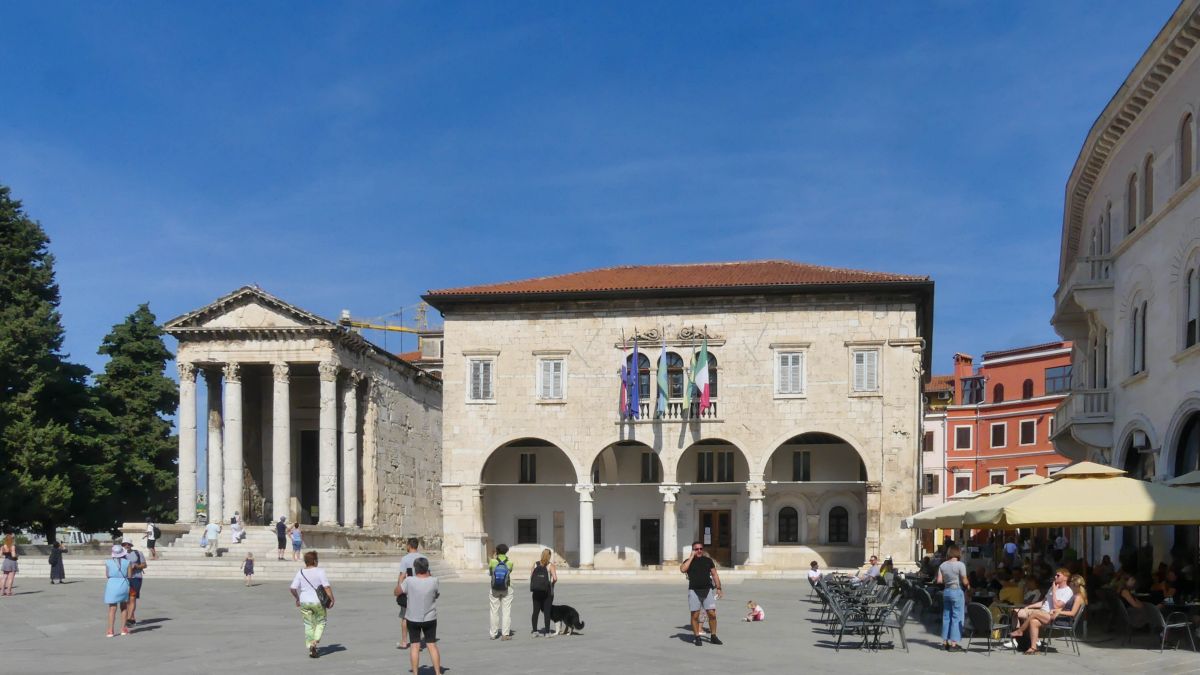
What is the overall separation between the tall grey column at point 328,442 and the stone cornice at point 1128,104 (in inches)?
1011

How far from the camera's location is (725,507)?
41.9m

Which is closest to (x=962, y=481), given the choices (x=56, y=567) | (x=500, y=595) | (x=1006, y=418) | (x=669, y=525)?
(x=1006, y=418)

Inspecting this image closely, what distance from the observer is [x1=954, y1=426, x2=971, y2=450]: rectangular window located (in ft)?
219

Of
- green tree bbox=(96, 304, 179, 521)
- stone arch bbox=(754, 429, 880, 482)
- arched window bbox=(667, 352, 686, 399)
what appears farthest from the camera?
green tree bbox=(96, 304, 179, 521)

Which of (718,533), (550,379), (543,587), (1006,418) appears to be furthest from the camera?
A: (1006,418)

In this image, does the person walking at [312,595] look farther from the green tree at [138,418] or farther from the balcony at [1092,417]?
the green tree at [138,418]

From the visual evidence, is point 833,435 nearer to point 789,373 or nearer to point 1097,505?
point 789,373

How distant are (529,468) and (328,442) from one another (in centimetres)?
754

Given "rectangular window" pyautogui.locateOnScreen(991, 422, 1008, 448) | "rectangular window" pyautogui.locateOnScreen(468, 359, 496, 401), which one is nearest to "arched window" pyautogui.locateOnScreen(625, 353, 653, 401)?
"rectangular window" pyautogui.locateOnScreen(468, 359, 496, 401)

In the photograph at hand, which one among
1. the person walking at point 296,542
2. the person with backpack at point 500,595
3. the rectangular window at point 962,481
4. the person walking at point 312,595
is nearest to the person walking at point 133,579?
the person walking at point 312,595

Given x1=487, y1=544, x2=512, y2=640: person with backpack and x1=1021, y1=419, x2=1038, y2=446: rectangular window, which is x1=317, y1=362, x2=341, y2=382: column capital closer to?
x1=487, y1=544, x2=512, y2=640: person with backpack

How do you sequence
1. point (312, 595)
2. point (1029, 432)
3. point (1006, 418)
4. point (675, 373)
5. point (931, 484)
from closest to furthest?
1. point (312, 595)
2. point (675, 373)
3. point (1029, 432)
4. point (1006, 418)
5. point (931, 484)

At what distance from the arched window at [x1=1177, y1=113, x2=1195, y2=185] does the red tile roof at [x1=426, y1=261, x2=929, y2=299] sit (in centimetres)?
1546

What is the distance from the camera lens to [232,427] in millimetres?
43062
